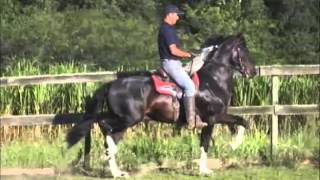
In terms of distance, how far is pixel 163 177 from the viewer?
10031 mm

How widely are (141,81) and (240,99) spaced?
321 cm

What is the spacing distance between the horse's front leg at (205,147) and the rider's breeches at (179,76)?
76 cm

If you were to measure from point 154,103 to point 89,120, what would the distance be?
0.97 m

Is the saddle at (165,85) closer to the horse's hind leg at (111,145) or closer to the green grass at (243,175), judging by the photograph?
the horse's hind leg at (111,145)

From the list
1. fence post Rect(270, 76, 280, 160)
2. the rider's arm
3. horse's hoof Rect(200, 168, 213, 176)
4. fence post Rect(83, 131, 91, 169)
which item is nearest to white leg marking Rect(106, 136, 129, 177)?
fence post Rect(83, 131, 91, 169)

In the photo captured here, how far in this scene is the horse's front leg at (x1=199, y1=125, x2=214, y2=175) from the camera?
10.2 metres

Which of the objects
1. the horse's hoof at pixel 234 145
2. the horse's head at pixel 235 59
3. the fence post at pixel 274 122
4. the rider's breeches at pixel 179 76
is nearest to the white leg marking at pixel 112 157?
the rider's breeches at pixel 179 76

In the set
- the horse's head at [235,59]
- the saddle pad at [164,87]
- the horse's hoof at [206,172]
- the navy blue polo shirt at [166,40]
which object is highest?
the navy blue polo shirt at [166,40]

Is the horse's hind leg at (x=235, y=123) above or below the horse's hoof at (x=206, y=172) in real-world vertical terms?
above

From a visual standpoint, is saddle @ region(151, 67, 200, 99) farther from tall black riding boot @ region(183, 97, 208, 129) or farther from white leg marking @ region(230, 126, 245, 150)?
white leg marking @ region(230, 126, 245, 150)

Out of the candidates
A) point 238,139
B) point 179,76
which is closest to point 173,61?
point 179,76

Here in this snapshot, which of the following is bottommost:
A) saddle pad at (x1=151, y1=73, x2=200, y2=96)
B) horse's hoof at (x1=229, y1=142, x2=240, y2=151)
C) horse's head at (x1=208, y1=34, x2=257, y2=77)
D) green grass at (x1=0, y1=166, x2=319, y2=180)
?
green grass at (x1=0, y1=166, x2=319, y2=180)

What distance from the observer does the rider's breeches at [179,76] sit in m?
9.87

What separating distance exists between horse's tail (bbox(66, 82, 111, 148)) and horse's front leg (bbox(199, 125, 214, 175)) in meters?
1.57
